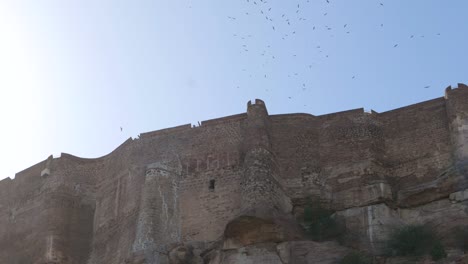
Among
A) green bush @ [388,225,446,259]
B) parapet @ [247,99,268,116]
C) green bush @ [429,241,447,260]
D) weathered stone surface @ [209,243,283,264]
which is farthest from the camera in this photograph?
parapet @ [247,99,268,116]

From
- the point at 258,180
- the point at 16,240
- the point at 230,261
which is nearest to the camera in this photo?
→ the point at 230,261

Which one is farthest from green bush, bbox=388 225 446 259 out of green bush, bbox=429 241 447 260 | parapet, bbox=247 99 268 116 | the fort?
parapet, bbox=247 99 268 116

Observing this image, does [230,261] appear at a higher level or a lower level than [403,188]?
lower

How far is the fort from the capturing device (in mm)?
26500

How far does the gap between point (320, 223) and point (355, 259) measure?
2.82 meters

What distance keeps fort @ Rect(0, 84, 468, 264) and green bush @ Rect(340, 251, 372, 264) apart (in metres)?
0.95

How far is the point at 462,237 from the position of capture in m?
24.6

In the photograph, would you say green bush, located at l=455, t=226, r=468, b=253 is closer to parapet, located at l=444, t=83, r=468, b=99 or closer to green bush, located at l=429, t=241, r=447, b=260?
green bush, located at l=429, t=241, r=447, b=260

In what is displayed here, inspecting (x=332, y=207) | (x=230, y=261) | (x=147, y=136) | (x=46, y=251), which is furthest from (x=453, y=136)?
(x=46, y=251)

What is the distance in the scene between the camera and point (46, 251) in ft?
98.3

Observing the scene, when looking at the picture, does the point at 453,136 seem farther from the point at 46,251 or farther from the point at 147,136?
the point at 46,251

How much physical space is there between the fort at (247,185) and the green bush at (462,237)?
1.16 ft

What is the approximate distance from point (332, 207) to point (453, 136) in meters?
4.20

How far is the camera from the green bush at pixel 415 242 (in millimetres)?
24484
